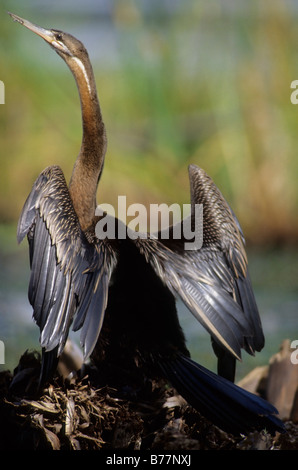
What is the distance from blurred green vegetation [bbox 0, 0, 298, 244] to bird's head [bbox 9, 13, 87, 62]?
2.55m

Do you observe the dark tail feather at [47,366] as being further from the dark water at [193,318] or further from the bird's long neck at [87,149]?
the dark water at [193,318]

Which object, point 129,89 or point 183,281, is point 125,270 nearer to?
point 183,281

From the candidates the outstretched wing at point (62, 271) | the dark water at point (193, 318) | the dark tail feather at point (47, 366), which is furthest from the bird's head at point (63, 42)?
the dark water at point (193, 318)

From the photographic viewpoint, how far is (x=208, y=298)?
2430mm

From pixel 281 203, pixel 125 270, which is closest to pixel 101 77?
pixel 281 203

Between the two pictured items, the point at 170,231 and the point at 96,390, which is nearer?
the point at 96,390

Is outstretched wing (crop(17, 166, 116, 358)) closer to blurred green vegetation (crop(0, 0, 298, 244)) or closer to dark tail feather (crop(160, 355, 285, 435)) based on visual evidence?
dark tail feather (crop(160, 355, 285, 435))

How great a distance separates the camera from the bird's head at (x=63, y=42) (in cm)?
277

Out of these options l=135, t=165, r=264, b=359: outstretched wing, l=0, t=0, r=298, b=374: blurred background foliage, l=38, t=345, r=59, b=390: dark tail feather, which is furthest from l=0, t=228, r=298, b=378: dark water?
l=38, t=345, r=59, b=390: dark tail feather

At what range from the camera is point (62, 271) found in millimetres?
2346

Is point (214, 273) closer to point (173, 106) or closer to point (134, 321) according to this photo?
point (134, 321)

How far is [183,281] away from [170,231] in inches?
19.7

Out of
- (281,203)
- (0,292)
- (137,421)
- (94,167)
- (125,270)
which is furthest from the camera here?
(281,203)

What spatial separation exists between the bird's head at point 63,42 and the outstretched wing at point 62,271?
1.99 feet
